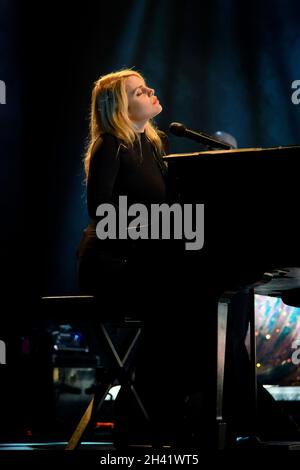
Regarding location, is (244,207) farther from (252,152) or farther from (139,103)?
(139,103)

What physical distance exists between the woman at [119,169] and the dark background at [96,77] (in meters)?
3.46

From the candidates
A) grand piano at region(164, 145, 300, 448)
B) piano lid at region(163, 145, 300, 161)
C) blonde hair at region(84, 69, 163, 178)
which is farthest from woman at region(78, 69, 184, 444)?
piano lid at region(163, 145, 300, 161)

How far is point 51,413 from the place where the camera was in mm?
4742

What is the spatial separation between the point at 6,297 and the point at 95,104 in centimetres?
270

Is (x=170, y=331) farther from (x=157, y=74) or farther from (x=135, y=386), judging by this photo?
(x=157, y=74)

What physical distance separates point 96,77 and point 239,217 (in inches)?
182

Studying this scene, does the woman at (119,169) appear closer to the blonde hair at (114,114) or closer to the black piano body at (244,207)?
the blonde hair at (114,114)

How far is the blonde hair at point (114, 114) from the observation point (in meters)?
2.83

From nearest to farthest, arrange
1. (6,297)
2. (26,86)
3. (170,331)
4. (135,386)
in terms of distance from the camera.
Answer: (170,331) → (135,386) → (6,297) → (26,86)

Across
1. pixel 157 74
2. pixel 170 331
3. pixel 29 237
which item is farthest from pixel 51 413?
pixel 157 74

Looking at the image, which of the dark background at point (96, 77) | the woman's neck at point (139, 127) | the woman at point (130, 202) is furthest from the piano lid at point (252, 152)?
the dark background at point (96, 77)

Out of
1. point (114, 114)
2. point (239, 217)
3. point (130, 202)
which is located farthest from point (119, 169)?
point (239, 217)

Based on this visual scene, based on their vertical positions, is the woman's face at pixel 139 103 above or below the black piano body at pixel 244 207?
above

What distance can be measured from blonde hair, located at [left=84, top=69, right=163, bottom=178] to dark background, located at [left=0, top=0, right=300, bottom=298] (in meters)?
3.41
